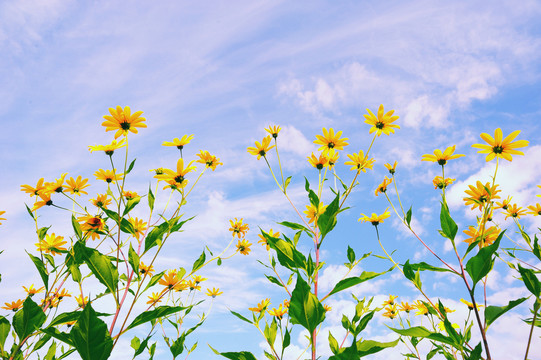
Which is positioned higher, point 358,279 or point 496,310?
point 358,279

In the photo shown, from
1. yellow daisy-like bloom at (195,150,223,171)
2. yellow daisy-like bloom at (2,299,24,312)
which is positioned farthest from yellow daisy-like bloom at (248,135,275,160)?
yellow daisy-like bloom at (2,299,24,312)

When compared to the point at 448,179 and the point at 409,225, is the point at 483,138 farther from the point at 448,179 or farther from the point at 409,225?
the point at 448,179

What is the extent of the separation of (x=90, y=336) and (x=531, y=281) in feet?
6.38

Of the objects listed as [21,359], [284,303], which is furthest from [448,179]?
[21,359]

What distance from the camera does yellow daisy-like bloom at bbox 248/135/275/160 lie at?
351 cm

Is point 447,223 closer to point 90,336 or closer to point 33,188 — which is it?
point 90,336

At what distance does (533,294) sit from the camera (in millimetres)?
1604

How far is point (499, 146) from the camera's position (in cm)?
238

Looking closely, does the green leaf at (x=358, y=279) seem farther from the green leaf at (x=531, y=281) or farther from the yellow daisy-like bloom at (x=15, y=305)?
the yellow daisy-like bloom at (x=15, y=305)

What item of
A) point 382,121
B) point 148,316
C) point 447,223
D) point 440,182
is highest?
point 382,121

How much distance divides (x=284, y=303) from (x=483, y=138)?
3.17 meters

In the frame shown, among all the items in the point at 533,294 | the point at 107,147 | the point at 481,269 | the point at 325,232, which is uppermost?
the point at 107,147

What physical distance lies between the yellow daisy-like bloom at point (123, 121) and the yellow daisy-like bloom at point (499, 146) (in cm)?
244

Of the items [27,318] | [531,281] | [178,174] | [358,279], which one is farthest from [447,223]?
[27,318]
